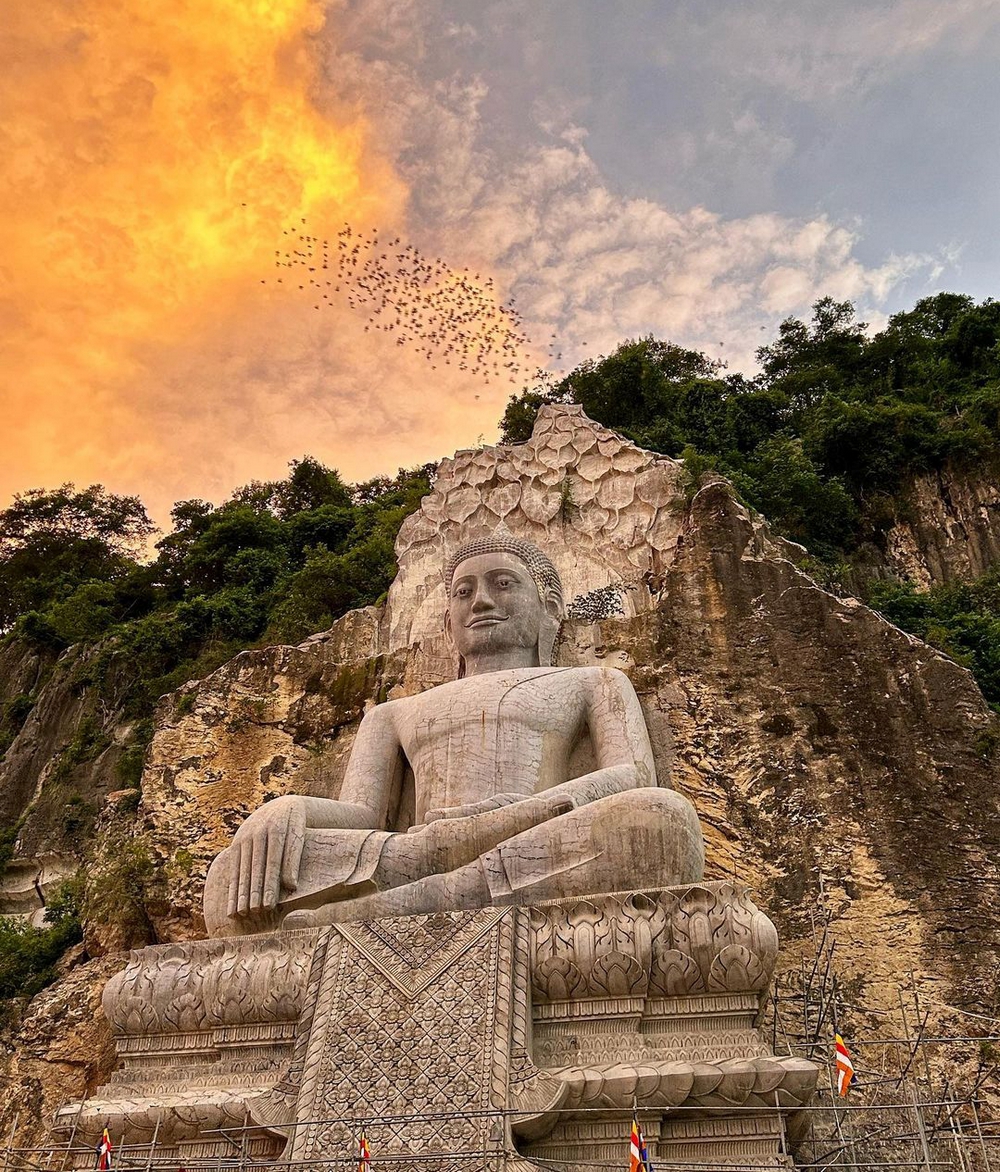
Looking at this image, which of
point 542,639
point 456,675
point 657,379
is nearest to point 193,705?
point 456,675

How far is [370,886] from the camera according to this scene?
20.4 ft

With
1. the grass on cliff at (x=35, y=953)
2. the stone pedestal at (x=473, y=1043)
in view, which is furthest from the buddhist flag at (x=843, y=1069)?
the grass on cliff at (x=35, y=953)

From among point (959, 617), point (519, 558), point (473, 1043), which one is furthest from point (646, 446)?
point (473, 1043)

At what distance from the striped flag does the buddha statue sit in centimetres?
134

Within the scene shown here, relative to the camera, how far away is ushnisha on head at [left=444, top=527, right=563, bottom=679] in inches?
324

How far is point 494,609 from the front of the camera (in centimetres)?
830

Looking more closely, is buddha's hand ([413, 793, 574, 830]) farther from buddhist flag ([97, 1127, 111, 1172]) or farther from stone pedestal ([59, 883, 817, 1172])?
buddhist flag ([97, 1127, 111, 1172])

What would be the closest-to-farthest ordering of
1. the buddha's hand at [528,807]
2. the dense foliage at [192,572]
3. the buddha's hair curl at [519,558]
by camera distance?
the buddha's hand at [528,807] < the buddha's hair curl at [519,558] < the dense foliage at [192,572]

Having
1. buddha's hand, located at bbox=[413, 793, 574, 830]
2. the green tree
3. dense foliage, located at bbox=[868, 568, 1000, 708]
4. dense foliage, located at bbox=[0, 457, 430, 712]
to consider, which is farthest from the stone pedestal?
the green tree

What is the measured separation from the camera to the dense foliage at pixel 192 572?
45.2ft

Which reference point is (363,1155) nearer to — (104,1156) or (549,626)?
(104,1156)

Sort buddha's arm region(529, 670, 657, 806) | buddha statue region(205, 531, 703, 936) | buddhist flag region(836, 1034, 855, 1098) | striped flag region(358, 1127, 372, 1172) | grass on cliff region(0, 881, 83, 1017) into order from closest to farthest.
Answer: striped flag region(358, 1127, 372, 1172) → buddhist flag region(836, 1034, 855, 1098) → buddha statue region(205, 531, 703, 936) → buddha's arm region(529, 670, 657, 806) → grass on cliff region(0, 881, 83, 1017)

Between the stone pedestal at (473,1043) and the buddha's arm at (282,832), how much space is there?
1.29 ft

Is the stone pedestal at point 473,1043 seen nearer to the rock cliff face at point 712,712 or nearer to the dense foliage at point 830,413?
the rock cliff face at point 712,712
